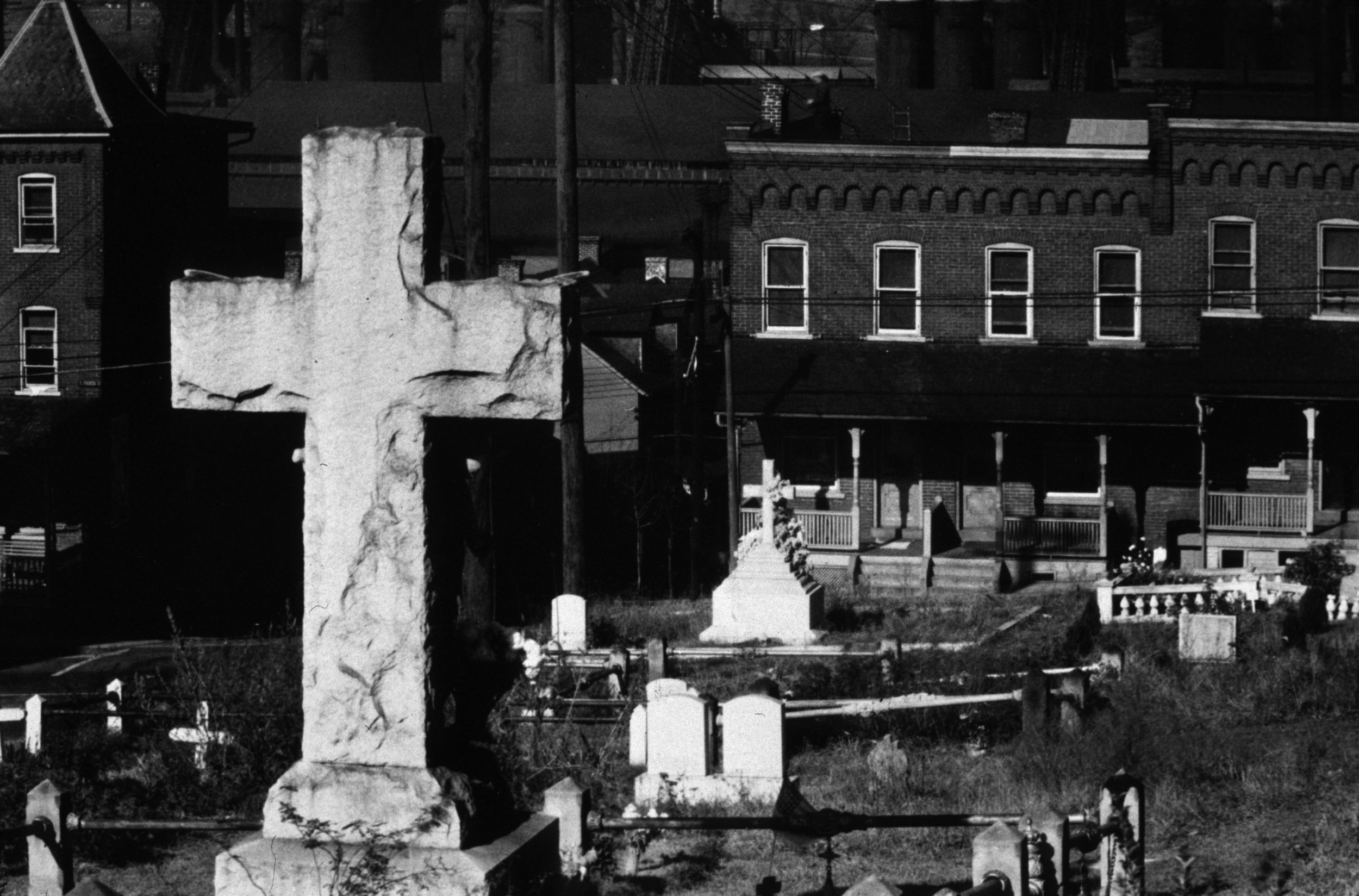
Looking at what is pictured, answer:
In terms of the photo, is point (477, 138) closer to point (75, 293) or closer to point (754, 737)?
point (75, 293)

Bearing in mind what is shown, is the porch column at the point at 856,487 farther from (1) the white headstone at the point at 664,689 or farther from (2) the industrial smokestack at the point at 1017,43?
(2) the industrial smokestack at the point at 1017,43

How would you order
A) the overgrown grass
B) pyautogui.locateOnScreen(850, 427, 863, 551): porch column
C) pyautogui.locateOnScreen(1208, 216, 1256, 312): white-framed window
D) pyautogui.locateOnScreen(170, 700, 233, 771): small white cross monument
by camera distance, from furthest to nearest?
1. pyautogui.locateOnScreen(1208, 216, 1256, 312): white-framed window
2. pyautogui.locateOnScreen(850, 427, 863, 551): porch column
3. pyautogui.locateOnScreen(170, 700, 233, 771): small white cross monument
4. the overgrown grass

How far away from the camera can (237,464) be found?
143 ft

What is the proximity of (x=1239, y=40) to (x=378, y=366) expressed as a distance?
83.0m

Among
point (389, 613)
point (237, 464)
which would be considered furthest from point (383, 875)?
point (237, 464)

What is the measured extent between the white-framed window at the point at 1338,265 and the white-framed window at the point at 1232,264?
48.3 inches

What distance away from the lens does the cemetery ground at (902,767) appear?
1198cm

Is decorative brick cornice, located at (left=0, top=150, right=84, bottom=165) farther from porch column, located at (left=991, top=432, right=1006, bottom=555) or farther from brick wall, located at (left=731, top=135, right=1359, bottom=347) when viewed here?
porch column, located at (left=991, top=432, right=1006, bottom=555)

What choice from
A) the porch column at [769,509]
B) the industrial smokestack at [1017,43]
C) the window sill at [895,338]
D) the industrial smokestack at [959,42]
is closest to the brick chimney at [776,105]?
the window sill at [895,338]

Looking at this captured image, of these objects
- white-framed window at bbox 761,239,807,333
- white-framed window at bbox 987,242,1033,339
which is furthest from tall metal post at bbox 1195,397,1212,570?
white-framed window at bbox 761,239,807,333

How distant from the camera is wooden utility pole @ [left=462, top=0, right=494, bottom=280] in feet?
91.1

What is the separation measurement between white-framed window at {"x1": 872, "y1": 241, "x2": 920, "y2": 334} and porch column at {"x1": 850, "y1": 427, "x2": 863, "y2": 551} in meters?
2.41

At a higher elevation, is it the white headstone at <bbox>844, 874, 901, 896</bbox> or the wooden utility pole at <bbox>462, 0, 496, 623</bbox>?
the wooden utility pole at <bbox>462, 0, 496, 623</bbox>

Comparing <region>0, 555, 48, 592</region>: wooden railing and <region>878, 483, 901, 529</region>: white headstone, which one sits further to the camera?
<region>878, 483, 901, 529</region>: white headstone
